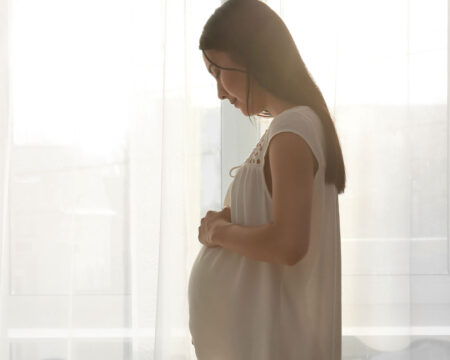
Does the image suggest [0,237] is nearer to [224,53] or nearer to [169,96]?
[169,96]

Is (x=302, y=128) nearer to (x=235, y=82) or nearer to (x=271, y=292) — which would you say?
(x=235, y=82)

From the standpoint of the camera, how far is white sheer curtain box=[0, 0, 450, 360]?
1.69 m

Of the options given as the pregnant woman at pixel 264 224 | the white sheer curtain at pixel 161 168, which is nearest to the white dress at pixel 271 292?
the pregnant woman at pixel 264 224

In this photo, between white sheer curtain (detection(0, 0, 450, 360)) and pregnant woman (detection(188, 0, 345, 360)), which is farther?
white sheer curtain (detection(0, 0, 450, 360))

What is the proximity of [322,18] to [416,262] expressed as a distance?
781mm

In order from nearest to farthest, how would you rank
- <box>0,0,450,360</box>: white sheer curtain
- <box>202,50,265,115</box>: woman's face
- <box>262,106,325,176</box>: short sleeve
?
<box>262,106,325,176</box>: short sleeve → <box>202,50,265,115</box>: woman's face → <box>0,0,450,360</box>: white sheer curtain

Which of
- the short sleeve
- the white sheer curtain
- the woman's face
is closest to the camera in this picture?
the short sleeve

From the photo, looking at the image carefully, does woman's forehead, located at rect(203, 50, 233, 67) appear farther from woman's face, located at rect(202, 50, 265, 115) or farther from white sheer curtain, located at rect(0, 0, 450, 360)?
white sheer curtain, located at rect(0, 0, 450, 360)

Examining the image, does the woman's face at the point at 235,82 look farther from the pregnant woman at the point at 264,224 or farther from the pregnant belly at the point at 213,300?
the pregnant belly at the point at 213,300

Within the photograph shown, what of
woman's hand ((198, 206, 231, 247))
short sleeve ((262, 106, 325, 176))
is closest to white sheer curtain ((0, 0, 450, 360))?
woman's hand ((198, 206, 231, 247))

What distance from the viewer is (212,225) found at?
3.51 ft

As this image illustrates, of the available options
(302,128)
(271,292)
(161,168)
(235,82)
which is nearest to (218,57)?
(235,82)

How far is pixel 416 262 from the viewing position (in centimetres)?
171

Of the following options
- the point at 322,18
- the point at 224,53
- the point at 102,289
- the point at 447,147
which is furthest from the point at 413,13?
the point at 102,289
